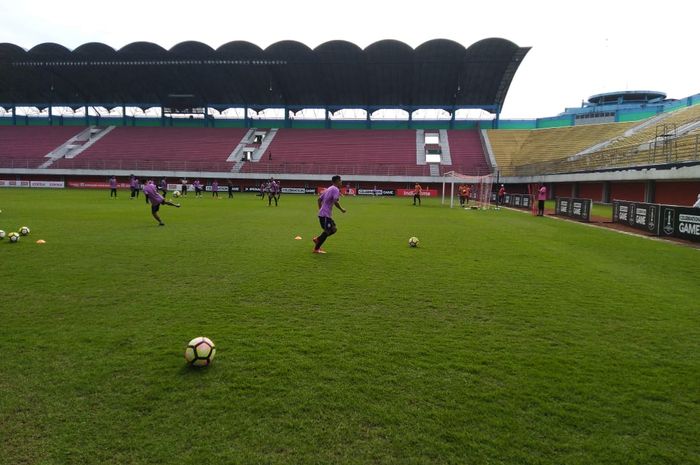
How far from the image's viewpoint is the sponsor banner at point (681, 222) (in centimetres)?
1462

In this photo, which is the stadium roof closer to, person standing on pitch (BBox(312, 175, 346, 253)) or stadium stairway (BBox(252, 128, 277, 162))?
stadium stairway (BBox(252, 128, 277, 162))

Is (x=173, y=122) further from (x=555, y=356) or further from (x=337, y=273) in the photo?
(x=555, y=356)

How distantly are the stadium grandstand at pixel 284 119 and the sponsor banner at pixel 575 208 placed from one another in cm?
1815

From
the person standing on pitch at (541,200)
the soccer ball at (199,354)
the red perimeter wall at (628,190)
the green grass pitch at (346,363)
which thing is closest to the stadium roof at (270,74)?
the red perimeter wall at (628,190)

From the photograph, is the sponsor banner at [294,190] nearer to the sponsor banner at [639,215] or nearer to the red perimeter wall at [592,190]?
the red perimeter wall at [592,190]

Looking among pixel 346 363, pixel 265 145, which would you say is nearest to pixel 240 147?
pixel 265 145

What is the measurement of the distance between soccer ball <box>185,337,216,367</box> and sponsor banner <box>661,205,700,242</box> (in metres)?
16.4

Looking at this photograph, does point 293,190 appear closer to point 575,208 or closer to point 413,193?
point 413,193

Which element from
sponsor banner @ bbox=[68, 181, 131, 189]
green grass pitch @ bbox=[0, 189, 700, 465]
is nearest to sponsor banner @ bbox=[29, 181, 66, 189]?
sponsor banner @ bbox=[68, 181, 131, 189]

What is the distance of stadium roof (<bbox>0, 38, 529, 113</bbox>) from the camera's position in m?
51.0

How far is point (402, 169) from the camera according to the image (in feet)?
173

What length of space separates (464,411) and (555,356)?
5.81 feet

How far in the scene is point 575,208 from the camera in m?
24.3

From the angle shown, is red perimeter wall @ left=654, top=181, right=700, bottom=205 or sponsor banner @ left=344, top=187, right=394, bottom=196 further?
sponsor banner @ left=344, top=187, right=394, bottom=196
